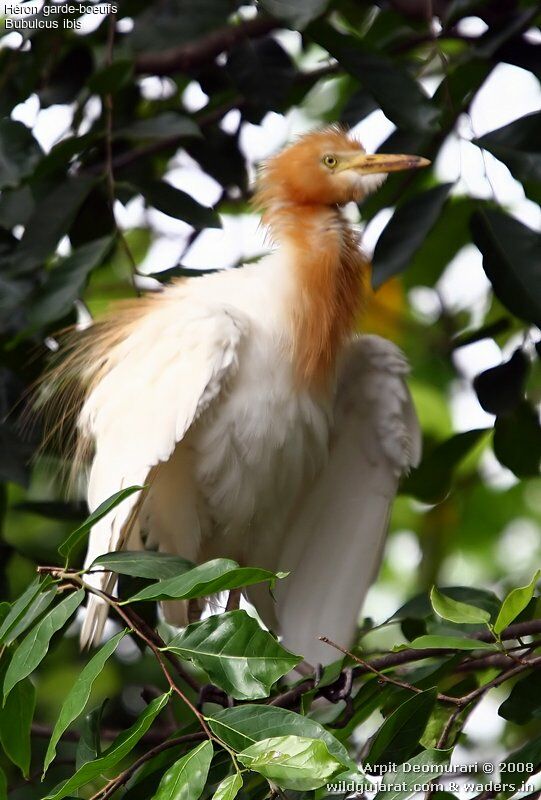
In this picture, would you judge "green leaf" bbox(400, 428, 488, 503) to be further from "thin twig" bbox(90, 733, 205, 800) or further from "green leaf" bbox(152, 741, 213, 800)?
"green leaf" bbox(152, 741, 213, 800)

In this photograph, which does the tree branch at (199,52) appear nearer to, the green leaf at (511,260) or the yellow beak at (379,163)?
the yellow beak at (379,163)

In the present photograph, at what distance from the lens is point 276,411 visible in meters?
2.13

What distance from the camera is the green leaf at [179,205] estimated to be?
7.09ft

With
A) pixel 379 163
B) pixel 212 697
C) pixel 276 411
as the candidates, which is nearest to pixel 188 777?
pixel 212 697

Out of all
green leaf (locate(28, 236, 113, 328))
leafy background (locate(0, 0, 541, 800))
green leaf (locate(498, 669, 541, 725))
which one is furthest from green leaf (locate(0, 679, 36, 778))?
green leaf (locate(28, 236, 113, 328))

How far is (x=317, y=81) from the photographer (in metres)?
2.62

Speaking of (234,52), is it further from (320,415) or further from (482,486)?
(482,486)

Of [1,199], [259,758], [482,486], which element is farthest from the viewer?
[482,486]

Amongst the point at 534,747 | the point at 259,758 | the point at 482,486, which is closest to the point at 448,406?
the point at 482,486

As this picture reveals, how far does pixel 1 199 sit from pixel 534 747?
1451 mm

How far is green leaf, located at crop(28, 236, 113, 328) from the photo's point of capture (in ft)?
6.56

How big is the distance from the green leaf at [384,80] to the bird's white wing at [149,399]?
50 cm

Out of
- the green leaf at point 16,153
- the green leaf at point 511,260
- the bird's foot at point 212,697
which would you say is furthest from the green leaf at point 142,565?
the green leaf at point 16,153

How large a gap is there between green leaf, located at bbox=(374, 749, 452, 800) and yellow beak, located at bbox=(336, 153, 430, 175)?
50.0 inches
